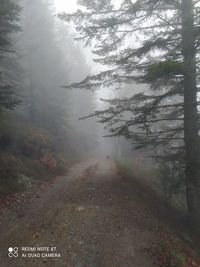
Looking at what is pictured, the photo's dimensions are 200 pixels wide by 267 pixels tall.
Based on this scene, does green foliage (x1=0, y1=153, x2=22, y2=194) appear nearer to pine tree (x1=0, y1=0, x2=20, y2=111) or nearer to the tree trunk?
pine tree (x1=0, y1=0, x2=20, y2=111)

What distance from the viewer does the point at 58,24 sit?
1796 inches

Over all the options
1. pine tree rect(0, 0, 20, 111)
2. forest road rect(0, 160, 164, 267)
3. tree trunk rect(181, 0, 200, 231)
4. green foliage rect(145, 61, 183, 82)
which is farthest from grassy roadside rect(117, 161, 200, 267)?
pine tree rect(0, 0, 20, 111)

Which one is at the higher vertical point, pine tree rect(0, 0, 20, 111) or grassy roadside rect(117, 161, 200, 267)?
pine tree rect(0, 0, 20, 111)

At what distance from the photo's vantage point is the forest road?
760cm

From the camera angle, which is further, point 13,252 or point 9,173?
point 9,173

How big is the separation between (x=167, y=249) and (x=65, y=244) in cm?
317

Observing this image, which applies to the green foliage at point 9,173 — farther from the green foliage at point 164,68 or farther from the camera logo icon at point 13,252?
the green foliage at point 164,68

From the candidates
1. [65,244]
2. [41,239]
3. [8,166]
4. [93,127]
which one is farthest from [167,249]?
[93,127]

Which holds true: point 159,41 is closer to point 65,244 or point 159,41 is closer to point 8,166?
point 65,244

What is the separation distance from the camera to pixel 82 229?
923 cm

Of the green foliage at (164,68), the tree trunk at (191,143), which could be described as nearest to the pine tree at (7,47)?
A: the green foliage at (164,68)

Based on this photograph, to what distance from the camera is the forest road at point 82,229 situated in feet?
24.9

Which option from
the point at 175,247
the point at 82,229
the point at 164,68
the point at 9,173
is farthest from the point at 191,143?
the point at 9,173

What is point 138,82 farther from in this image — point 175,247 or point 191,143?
point 175,247
